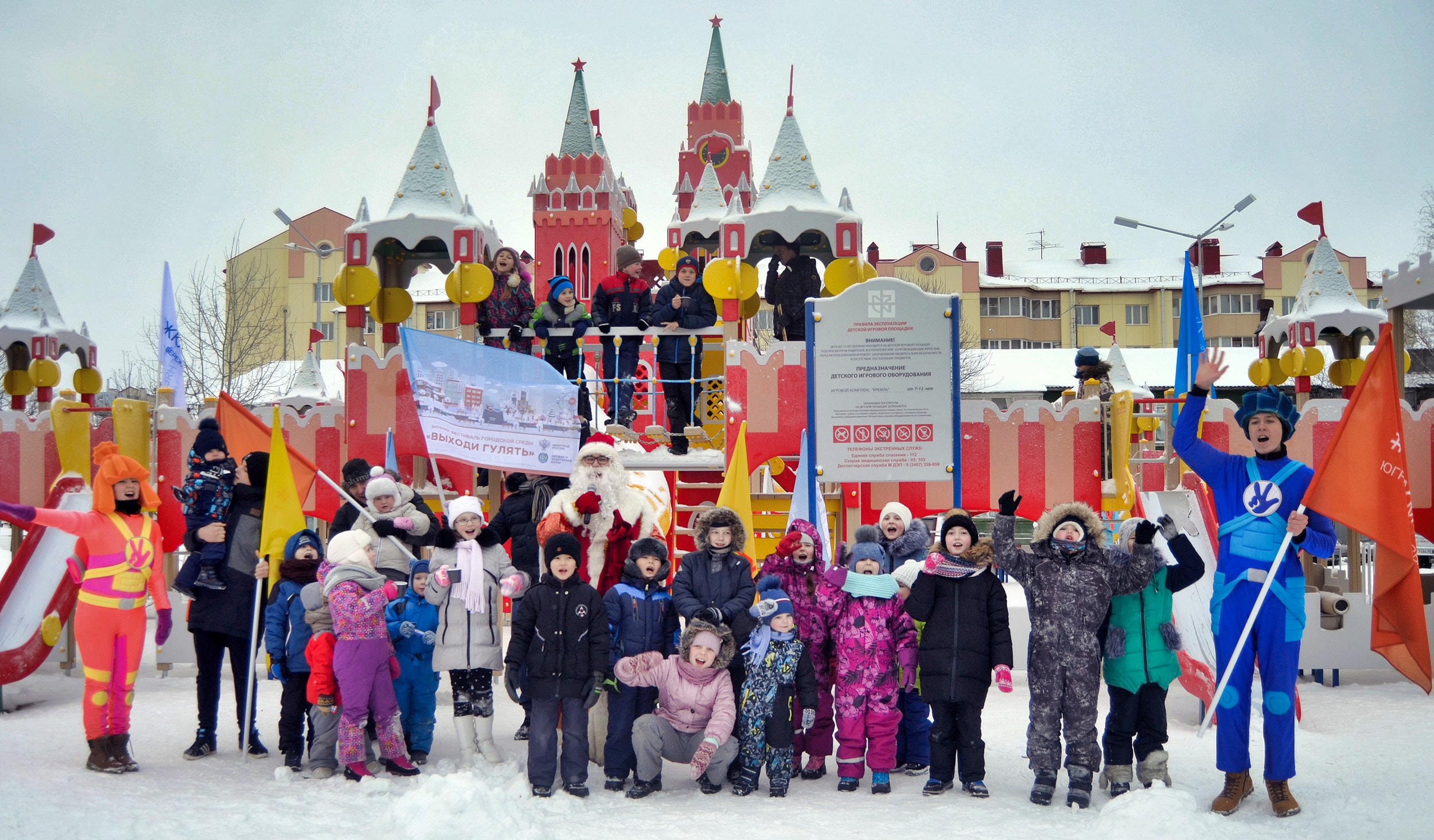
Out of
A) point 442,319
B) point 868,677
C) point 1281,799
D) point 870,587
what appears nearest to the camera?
point 1281,799

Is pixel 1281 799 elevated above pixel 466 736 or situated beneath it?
situated beneath

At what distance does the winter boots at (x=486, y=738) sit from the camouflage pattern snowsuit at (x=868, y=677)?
6.47 feet

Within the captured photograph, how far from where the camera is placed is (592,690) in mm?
6016

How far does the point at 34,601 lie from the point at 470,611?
456cm

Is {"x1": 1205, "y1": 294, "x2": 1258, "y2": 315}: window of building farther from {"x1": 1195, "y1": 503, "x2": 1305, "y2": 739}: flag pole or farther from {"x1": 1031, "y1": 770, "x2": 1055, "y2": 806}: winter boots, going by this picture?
{"x1": 1031, "y1": 770, "x2": 1055, "y2": 806}: winter boots

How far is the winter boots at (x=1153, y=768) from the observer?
582 cm

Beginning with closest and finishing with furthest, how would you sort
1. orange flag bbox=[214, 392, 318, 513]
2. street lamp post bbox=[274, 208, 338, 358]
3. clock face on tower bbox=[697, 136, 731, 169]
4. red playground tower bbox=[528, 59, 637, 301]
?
1. orange flag bbox=[214, 392, 318, 513]
2. street lamp post bbox=[274, 208, 338, 358]
3. clock face on tower bbox=[697, 136, 731, 169]
4. red playground tower bbox=[528, 59, 637, 301]

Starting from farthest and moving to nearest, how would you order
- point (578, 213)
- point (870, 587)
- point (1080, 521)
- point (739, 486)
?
1. point (578, 213)
2. point (739, 486)
3. point (870, 587)
4. point (1080, 521)

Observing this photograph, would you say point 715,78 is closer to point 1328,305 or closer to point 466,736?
point 1328,305

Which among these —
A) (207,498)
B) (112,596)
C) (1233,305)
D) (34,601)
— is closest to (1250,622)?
(207,498)

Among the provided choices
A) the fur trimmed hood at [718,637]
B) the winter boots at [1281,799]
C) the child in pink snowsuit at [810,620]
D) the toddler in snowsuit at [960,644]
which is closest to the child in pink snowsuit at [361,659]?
the fur trimmed hood at [718,637]

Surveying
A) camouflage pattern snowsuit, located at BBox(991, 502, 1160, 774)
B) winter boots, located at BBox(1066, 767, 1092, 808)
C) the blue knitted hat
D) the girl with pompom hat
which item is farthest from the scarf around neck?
the girl with pompom hat

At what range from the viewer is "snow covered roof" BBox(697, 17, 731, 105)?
1184 inches

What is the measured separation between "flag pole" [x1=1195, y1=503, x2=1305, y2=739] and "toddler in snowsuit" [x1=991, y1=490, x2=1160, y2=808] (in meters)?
0.54
